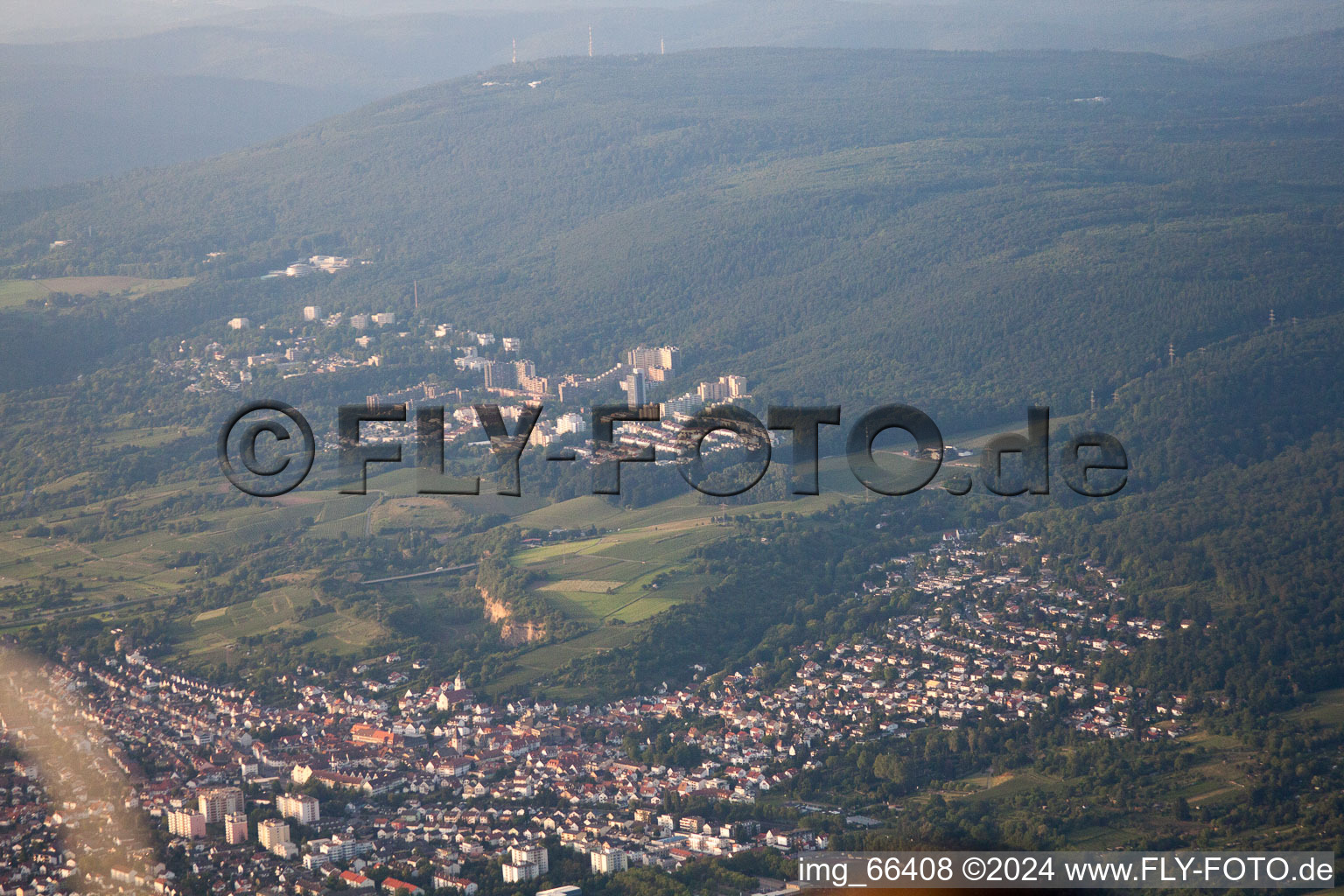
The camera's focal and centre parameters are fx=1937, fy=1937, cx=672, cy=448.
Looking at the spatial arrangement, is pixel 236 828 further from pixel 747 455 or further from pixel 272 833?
pixel 747 455

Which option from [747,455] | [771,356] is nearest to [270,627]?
[747,455]

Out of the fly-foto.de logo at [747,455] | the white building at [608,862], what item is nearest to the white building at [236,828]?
the white building at [608,862]

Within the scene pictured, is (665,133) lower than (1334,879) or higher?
higher

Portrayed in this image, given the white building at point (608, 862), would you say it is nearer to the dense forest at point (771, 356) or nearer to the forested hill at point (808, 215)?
the dense forest at point (771, 356)

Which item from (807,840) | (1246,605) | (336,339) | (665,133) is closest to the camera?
(807,840)

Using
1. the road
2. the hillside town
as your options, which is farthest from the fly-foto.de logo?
the hillside town

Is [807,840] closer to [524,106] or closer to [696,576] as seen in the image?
[696,576]

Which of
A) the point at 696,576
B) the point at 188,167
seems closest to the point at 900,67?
the point at 188,167
